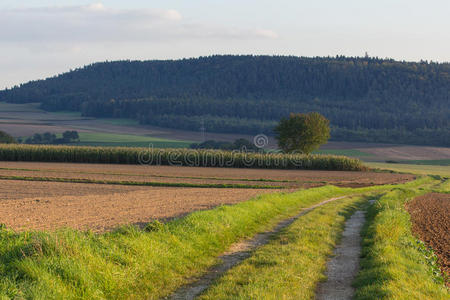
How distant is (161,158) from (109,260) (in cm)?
6301

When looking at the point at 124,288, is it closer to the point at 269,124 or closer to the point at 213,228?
the point at 213,228

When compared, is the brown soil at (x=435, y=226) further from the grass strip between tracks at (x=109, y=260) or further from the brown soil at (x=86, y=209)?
the brown soil at (x=86, y=209)

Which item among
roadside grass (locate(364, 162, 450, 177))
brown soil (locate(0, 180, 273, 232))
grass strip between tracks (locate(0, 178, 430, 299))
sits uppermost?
grass strip between tracks (locate(0, 178, 430, 299))

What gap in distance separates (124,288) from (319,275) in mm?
4722

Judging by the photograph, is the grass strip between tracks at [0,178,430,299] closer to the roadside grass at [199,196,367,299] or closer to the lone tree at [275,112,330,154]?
the roadside grass at [199,196,367,299]

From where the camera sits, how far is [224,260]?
13969mm

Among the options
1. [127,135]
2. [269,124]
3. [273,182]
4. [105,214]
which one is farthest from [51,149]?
[269,124]

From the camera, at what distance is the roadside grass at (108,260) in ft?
31.3

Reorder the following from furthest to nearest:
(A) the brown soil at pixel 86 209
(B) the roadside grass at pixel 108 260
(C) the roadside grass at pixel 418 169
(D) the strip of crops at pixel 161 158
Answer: (C) the roadside grass at pixel 418 169 < (D) the strip of crops at pixel 161 158 < (A) the brown soil at pixel 86 209 < (B) the roadside grass at pixel 108 260

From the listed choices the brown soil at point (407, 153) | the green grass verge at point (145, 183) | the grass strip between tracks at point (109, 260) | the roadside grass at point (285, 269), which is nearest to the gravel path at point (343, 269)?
the roadside grass at point (285, 269)

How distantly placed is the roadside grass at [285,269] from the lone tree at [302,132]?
7362 cm

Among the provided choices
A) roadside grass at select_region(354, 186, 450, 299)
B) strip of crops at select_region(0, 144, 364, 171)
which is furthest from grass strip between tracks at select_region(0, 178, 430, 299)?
strip of crops at select_region(0, 144, 364, 171)

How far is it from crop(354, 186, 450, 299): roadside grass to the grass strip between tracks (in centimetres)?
405

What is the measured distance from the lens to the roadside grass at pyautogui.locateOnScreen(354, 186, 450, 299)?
1048cm
